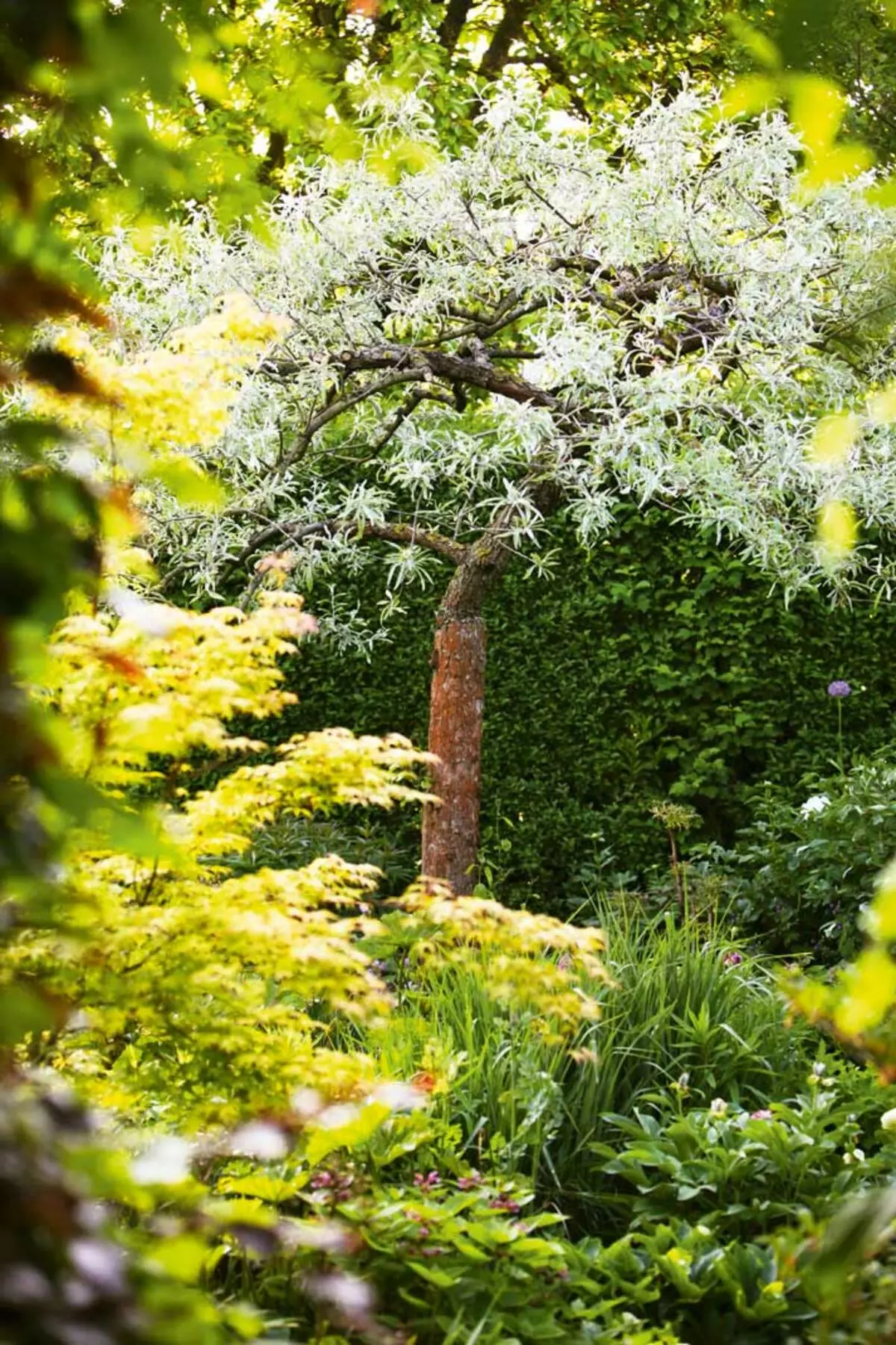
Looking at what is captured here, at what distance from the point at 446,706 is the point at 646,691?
1.71 metres

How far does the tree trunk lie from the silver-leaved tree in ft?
0.56

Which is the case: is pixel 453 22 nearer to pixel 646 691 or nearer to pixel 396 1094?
pixel 646 691

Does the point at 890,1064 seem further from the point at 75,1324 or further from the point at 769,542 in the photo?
the point at 769,542

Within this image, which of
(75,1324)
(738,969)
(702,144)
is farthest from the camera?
(702,144)

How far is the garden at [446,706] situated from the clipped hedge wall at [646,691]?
0.02 m

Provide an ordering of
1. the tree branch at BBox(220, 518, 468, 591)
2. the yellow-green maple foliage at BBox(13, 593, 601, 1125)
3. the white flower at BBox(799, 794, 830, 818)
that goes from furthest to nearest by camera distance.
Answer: the white flower at BBox(799, 794, 830, 818) < the tree branch at BBox(220, 518, 468, 591) < the yellow-green maple foliage at BBox(13, 593, 601, 1125)

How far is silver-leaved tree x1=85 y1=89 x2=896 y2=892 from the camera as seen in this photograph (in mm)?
4863

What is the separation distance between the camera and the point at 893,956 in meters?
3.95

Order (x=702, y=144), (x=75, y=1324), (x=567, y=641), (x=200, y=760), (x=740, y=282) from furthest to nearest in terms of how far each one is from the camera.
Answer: (x=200, y=760) < (x=567, y=641) < (x=702, y=144) < (x=740, y=282) < (x=75, y=1324)

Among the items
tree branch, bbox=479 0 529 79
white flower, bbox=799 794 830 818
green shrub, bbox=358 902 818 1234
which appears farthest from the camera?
tree branch, bbox=479 0 529 79

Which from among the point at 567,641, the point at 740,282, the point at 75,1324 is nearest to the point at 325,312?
the point at 740,282

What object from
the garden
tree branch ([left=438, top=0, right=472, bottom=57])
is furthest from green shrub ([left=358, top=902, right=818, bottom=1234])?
tree branch ([left=438, top=0, right=472, bottom=57])

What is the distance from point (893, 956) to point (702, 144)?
3.06m

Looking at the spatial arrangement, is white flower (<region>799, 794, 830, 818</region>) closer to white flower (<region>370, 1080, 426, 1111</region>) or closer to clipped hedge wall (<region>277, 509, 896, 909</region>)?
clipped hedge wall (<region>277, 509, 896, 909</region>)
